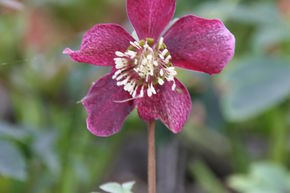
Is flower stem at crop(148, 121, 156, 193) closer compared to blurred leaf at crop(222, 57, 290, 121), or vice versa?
flower stem at crop(148, 121, 156, 193)

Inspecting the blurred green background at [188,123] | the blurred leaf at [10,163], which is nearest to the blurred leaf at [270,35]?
the blurred green background at [188,123]

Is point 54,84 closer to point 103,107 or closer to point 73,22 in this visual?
point 73,22

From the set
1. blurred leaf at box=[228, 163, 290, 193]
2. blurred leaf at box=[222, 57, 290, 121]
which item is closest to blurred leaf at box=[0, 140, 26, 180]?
blurred leaf at box=[228, 163, 290, 193]

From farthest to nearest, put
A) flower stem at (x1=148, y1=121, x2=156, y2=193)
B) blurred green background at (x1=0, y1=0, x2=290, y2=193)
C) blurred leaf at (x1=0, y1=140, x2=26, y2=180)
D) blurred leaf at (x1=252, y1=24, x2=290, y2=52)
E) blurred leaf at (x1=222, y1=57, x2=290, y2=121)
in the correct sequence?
blurred leaf at (x1=252, y1=24, x2=290, y2=52) < blurred leaf at (x1=222, y1=57, x2=290, y2=121) < blurred green background at (x1=0, y1=0, x2=290, y2=193) < blurred leaf at (x1=0, y1=140, x2=26, y2=180) < flower stem at (x1=148, y1=121, x2=156, y2=193)

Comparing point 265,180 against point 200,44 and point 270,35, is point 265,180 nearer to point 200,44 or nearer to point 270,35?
point 270,35

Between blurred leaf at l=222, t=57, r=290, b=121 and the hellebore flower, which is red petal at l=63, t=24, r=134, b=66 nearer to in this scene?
the hellebore flower

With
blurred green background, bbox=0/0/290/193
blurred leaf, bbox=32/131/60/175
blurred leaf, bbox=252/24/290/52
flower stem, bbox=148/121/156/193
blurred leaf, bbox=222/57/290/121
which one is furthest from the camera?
blurred leaf, bbox=252/24/290/52

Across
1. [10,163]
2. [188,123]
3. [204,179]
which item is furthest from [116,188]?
[188,123]

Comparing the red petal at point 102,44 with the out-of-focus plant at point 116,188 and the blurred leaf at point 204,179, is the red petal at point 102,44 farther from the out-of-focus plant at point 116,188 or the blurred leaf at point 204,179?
the blurred leaf at point 204,179
